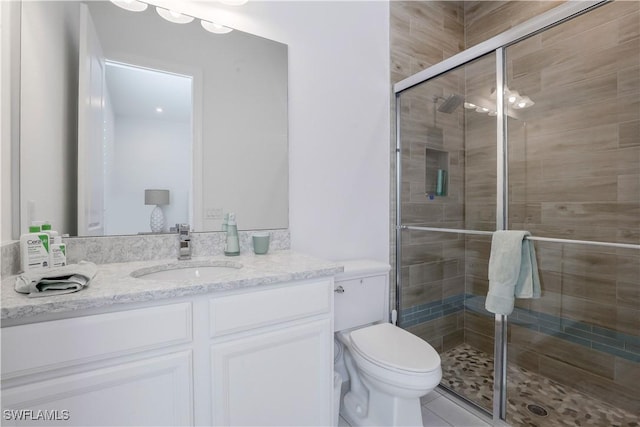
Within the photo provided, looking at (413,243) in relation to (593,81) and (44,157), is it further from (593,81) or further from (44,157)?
(44,157)

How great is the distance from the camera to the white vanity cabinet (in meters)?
0.78

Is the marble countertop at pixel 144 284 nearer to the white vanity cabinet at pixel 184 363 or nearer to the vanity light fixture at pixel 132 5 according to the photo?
the white vanity cabinet at pixel 184 363

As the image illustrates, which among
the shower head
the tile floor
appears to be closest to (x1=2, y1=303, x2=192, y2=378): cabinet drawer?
the tile floor

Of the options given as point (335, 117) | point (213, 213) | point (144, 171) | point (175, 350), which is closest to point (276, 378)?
point (175, 350)

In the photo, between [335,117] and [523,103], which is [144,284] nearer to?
[335,117]

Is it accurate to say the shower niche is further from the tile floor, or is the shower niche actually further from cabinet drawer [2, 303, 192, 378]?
cabinet drawer [2, 303, 192, 378]

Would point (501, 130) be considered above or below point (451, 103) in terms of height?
below

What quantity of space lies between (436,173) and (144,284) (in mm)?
1918

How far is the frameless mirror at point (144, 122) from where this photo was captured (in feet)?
3.83

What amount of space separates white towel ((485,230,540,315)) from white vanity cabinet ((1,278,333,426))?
2.81ft

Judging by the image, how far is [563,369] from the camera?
6.17 feet

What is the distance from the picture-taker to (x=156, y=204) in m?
1.42

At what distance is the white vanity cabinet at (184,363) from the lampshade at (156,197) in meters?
0.66

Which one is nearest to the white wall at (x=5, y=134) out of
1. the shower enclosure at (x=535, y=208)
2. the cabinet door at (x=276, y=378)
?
the cabinet door at (x=276, y=378)
